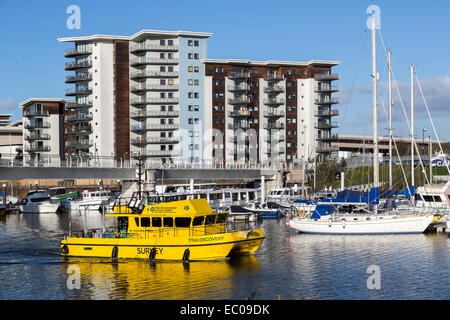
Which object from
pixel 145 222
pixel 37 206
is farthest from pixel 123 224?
pixel 37 206

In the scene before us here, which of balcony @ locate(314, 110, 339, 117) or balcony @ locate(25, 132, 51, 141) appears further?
balcony @ locate(25, 132, 51, 141)

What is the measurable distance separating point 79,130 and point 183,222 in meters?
97.8

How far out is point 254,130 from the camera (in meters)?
136

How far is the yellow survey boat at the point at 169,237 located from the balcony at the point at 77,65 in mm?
92624

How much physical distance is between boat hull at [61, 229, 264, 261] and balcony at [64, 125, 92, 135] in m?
91.3

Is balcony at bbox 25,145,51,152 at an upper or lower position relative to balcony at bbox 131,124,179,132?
lower

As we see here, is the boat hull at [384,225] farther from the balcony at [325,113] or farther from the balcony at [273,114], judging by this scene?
the balcony at [325,113]

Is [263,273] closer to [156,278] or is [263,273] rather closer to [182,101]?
[156,278]

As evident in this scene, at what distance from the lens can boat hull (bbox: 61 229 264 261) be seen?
42281mm

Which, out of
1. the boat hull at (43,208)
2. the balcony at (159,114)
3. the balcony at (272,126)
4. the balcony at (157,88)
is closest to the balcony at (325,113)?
the balcony at (272,126)

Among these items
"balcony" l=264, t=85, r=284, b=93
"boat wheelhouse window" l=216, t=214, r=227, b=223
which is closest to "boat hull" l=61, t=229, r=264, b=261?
"boat wheelhouse window" l=216, t=214, r=227, b=223

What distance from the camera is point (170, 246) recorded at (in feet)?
140

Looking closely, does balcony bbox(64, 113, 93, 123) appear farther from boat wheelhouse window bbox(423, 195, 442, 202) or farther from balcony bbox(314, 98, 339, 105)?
boat wheelhouse window bbox(423, 195, 442, 202)

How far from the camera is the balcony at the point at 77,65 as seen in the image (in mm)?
132500
